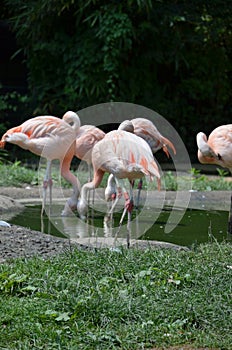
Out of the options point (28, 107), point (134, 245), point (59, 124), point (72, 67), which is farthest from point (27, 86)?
point (134, 245)

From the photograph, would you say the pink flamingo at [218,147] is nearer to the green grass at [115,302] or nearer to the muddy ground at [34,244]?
the muddy ground at [34,244]

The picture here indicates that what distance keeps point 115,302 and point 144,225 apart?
300cm

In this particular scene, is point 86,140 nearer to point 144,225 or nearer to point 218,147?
point 144,225

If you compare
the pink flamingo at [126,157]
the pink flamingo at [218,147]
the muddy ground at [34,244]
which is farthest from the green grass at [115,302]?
the pink flamingo at [218,147]

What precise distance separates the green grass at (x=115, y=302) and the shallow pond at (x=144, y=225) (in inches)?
55.9

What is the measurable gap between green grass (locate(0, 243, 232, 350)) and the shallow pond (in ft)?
4.66

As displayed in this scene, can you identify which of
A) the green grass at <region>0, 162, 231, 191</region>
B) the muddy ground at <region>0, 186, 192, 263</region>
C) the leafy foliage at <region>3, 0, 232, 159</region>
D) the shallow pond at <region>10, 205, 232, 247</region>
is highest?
the leafy foliage at <region>3, 0, 232, 159</region>

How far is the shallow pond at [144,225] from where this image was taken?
5766mm

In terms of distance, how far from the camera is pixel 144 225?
6402 millimetres

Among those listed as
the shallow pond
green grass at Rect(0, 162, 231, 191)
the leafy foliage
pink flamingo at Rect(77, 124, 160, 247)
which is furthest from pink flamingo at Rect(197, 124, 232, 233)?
the leafy foliage

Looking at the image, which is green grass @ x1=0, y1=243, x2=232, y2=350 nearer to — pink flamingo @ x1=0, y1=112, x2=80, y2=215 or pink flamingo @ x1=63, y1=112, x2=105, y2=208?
pink flamingo @ x1=0, y1=112, x2=80, y2=215

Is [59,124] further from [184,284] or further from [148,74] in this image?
[148,74]

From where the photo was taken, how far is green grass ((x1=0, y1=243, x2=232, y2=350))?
310 centimetres

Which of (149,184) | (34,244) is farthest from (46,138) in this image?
(149,184)
